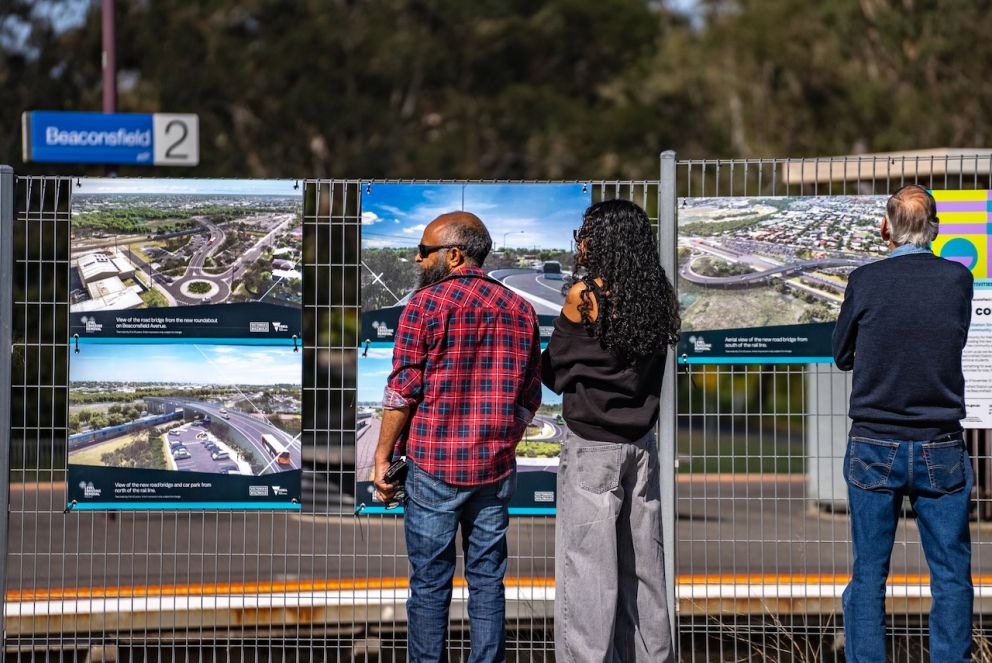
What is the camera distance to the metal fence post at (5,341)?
5.58 meters

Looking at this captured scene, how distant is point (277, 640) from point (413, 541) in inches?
83.0

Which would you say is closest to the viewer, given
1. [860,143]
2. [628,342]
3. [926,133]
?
[628,342]

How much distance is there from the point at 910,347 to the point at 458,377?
164 cm

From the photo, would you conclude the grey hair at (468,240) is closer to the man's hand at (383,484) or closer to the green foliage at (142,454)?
the man's hand at (383,484)

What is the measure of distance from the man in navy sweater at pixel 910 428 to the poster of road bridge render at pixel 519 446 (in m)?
1.50

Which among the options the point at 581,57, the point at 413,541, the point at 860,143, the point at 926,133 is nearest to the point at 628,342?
the point at 413,541

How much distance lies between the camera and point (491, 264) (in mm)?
5703

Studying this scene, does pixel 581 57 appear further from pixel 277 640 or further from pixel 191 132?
pixel 277 640

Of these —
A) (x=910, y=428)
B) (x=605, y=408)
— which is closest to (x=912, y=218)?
(x=910, y=428)

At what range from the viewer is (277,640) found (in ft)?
20.8

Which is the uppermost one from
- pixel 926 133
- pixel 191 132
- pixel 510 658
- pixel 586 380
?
pixel 926 133

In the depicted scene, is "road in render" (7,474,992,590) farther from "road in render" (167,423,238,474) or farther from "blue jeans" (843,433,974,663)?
"blue jeans" (843,433,974,663)

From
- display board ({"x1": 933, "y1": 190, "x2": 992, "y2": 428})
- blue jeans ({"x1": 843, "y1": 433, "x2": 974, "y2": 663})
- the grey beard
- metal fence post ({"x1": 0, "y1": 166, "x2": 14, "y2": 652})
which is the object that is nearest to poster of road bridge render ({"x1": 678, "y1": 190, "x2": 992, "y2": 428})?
display board ({"x1": 933, "y1": 190, "x2": 992, "y2": 428})

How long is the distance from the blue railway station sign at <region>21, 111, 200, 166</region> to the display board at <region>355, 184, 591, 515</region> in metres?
4.34
